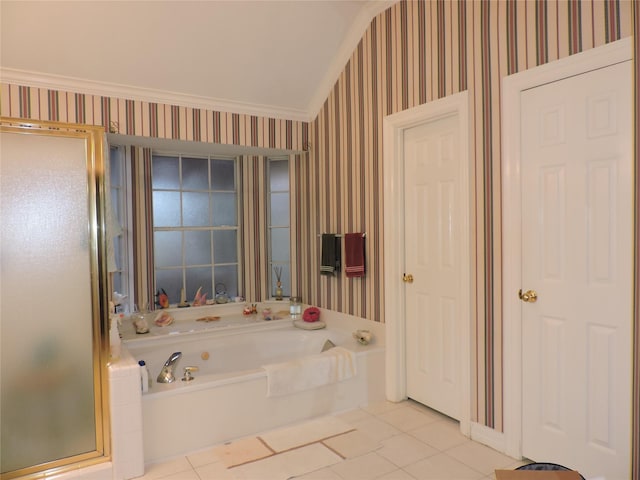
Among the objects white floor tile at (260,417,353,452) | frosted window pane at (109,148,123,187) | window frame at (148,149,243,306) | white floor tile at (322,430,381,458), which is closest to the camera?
white floor tile at (322,430,381,458)

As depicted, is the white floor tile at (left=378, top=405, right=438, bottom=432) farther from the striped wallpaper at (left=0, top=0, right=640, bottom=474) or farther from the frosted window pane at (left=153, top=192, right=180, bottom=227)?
the frosted window pane at (left=153, top=192, right=180, bottom=227)

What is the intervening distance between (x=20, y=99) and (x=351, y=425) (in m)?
3.19

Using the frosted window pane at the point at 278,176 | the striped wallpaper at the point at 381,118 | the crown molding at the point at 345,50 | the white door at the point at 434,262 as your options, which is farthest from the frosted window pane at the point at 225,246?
the white door at the point at 434,262

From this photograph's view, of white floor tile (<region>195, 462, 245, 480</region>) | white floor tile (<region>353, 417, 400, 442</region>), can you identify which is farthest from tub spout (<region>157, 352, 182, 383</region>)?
white floor tile (<region>353, 417, 400, 442</region>)

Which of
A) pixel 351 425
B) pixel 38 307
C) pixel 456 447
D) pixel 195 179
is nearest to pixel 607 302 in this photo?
pixel 456 447

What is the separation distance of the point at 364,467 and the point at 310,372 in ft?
2.50

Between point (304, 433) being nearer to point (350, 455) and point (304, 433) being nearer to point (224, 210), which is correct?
point (350, 455)

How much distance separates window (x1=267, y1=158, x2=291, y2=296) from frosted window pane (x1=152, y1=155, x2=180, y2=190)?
938mm

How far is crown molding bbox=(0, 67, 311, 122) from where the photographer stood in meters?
3.22

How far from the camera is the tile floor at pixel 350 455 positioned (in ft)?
8.41

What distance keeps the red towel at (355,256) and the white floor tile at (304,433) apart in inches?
44.9

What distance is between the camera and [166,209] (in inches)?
175

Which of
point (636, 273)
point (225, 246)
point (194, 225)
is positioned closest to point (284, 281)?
point (225, 246)

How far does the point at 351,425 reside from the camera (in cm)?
318
